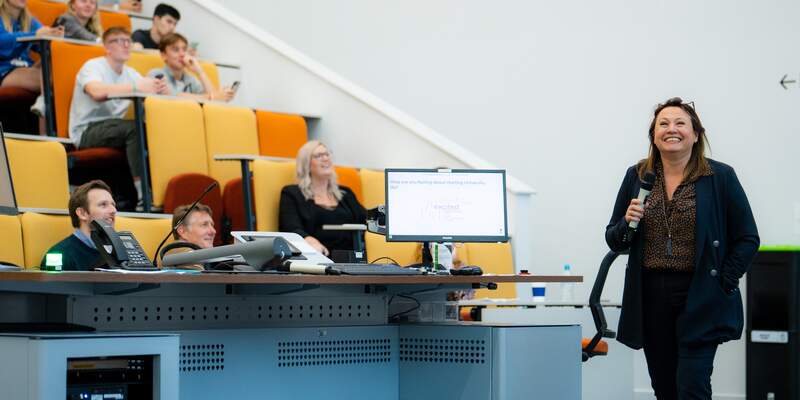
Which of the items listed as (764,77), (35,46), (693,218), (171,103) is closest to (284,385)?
(693,218)

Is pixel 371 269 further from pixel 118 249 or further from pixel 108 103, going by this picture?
pixel 108 103

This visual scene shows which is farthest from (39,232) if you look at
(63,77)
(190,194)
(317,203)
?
(63,77)

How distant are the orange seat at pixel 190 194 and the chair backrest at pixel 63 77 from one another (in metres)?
0.68

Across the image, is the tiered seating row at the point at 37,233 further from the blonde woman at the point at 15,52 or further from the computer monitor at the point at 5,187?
the blonde woman at the point at 15,52

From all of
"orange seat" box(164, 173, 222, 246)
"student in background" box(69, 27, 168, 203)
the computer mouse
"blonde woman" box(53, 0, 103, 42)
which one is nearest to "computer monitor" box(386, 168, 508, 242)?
the computer mouse

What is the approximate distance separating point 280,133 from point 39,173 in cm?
167

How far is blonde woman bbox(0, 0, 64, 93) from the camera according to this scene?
570 cm

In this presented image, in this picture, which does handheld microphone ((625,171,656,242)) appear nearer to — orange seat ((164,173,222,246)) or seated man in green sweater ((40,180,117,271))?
seated man in green sweater ((40,180,117,271))

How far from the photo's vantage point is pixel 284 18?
24.5ft

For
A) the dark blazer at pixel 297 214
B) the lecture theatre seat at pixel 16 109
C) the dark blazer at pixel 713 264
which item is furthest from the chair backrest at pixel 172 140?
the dark blazer at pixel 713 264

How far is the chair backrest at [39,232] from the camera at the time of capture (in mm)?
4055

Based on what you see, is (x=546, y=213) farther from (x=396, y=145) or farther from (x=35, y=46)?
(x=35, y=46)

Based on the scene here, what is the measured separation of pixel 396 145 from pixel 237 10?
214 cm

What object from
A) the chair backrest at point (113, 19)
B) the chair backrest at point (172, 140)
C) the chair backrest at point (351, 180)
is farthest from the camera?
the chair backrest at point (113, 19)
